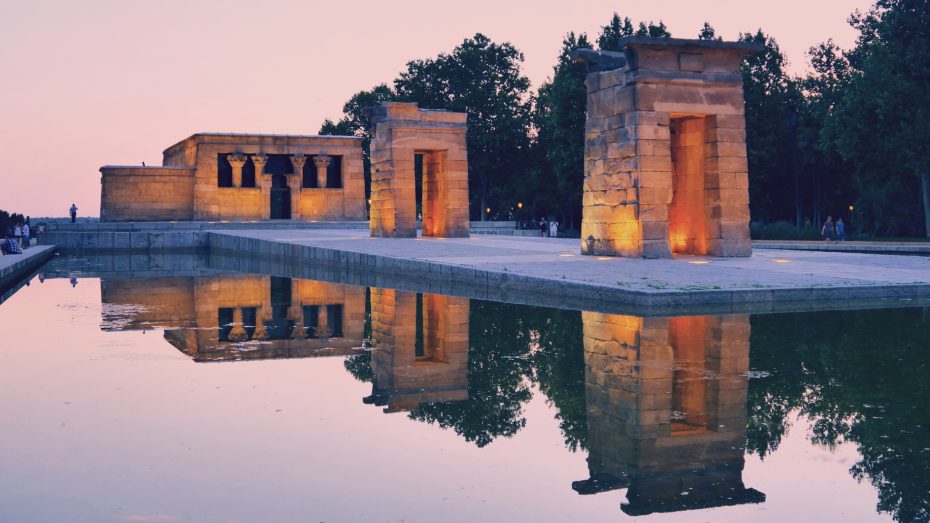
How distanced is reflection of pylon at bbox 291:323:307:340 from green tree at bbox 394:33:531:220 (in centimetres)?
6015

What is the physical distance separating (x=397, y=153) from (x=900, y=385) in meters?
29.7

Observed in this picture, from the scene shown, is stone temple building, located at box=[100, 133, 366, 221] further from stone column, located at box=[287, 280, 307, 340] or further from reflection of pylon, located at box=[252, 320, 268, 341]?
reflection of pylon, located at box=[252, 320, 268, 341]

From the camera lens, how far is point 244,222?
185 ft

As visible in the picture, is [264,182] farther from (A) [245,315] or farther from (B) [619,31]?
(A) [245,315]

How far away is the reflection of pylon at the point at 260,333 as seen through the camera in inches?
496

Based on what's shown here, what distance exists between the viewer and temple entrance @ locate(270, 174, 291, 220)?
60.2 meters

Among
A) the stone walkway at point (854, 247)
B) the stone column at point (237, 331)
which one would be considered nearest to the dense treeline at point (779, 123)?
the stone walkway at point (854, 247)

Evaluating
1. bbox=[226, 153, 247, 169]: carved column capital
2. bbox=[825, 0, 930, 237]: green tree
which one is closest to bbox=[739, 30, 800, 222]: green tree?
bbox=[825, 0, 930, 237]: green tree

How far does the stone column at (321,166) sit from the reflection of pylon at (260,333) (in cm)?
4686

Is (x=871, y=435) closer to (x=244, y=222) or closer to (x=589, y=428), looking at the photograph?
(x=589, y=428)

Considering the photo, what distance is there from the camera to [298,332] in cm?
1318

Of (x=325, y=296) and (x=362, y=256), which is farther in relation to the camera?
(x=362, y=256)

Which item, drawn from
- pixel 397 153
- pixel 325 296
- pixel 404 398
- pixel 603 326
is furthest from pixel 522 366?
pixel 397 153

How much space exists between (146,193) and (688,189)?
41.4 metres
